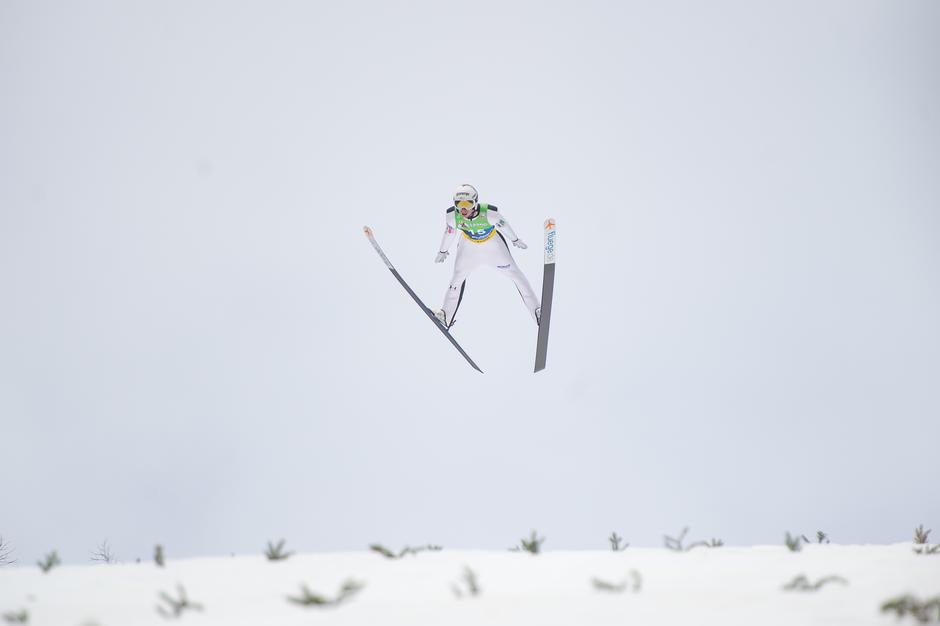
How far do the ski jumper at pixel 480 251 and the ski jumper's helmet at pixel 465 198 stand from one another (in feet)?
0.56

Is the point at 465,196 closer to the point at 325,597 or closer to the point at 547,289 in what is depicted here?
the point at 547,289

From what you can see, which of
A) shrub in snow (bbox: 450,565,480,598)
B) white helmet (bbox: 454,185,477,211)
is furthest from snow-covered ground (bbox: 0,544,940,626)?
white helmet (bbox: 454,185,477,211)

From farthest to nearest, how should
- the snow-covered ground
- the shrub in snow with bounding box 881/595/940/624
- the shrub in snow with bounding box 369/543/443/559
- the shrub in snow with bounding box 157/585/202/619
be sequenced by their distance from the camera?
the shrub in snow with bounding box 369/543/443/559 → the shrub in snow with bounding box 157/585/202/619 → the snow-covered ground → the shrub in snow with bounding box 881/595/940/624

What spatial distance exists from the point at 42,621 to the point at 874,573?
16.3 feet

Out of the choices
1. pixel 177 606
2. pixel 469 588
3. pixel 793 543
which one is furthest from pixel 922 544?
pixel 177 606

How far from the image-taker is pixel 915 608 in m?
3.14

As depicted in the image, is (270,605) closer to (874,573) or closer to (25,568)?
(25,568)

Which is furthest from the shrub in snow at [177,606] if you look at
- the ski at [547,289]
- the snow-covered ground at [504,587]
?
the ski at [547,289]

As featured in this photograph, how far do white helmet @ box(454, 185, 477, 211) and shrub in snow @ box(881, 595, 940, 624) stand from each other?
382 inches

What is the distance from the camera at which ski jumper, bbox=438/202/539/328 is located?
12453 millimetres

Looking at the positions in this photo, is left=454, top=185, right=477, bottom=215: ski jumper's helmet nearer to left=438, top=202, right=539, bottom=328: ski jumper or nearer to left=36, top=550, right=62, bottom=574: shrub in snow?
left=438, top=202, right=539, bottom=328: ski jumper

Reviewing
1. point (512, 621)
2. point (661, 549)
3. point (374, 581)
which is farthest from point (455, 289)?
point (512, 621)

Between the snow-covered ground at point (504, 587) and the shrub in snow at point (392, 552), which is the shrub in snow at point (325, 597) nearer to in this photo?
the snow-covered ground at point (504, 587)

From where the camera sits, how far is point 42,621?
12.0 ft
